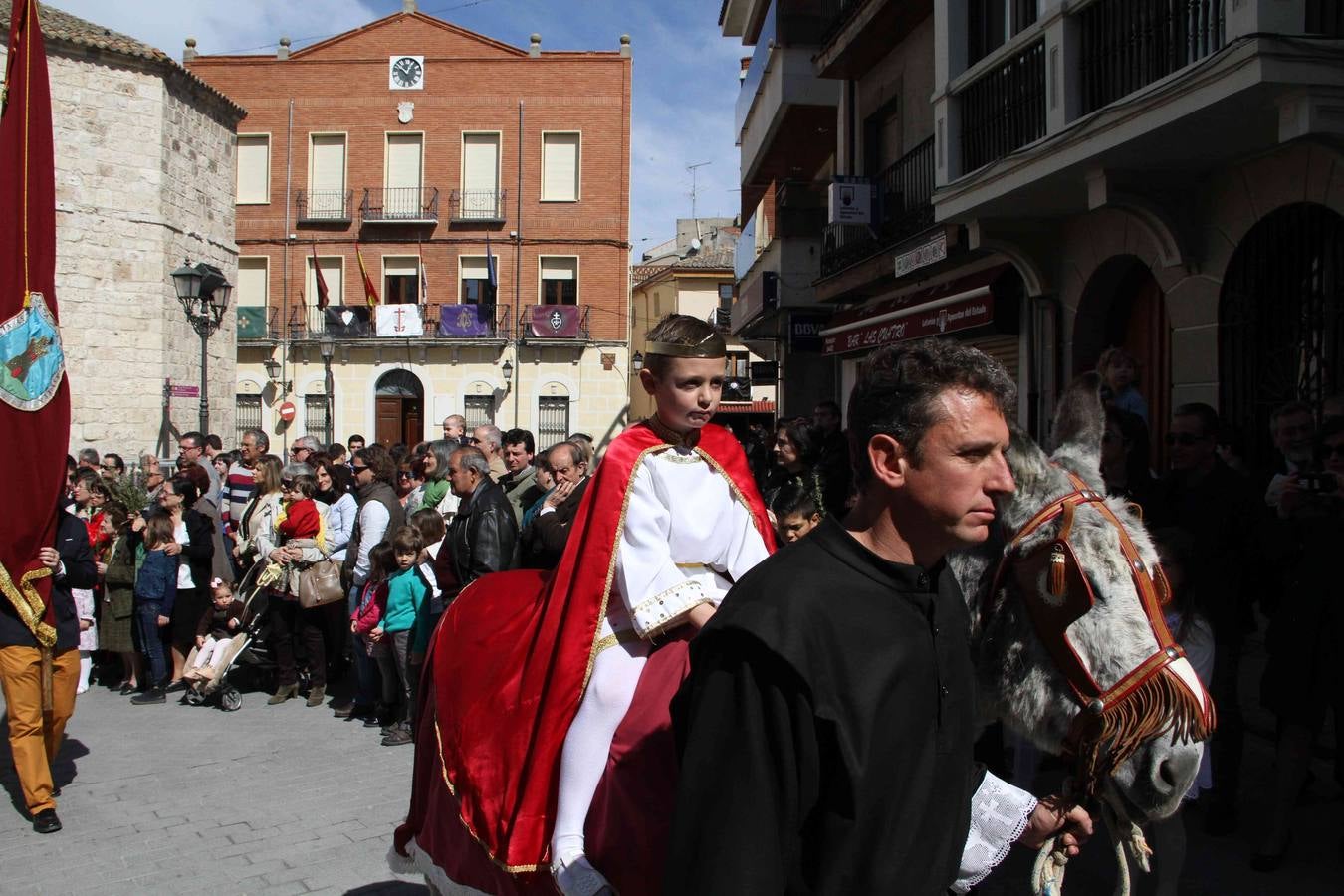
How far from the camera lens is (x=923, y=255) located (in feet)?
41.1

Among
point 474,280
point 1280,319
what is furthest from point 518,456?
point 474,280

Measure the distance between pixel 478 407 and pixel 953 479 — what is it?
37146 mm

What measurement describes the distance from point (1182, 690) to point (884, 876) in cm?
93

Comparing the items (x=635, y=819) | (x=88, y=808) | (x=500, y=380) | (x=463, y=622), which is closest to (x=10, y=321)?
(x=88, y=808)

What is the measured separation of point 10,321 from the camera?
19.1ft

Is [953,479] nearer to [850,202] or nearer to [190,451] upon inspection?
[190,451]

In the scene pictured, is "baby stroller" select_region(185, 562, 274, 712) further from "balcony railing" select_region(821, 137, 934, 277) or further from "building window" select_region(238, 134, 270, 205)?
"building window" select_region(238, 134, 270, 205)

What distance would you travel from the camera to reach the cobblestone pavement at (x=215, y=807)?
5.18 metres

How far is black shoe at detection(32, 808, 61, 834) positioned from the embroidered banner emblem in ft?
7.02

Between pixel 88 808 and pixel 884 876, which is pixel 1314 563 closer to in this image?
pixel 884 876

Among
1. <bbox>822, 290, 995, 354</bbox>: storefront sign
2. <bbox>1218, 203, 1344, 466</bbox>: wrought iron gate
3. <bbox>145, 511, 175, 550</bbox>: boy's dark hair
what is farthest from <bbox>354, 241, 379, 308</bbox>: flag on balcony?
<bbox>1218, 203, 1344, 466</bbox>: wrought iron gate

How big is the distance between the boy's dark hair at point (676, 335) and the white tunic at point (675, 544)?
254mm

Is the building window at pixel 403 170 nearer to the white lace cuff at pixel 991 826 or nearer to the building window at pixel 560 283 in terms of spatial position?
the building window at pixel 560 283

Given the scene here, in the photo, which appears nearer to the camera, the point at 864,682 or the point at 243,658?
the point at 864,682
